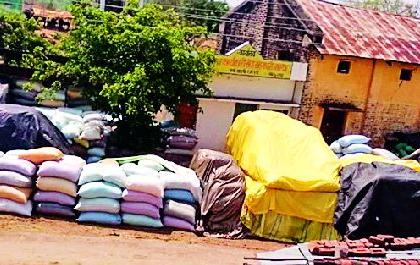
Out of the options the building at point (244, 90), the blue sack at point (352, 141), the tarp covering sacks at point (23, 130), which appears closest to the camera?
the tarp covering sacks at point (23, 130)

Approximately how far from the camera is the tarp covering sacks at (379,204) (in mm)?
11047

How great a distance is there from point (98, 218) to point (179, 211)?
1.35 m

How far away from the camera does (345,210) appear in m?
11.2

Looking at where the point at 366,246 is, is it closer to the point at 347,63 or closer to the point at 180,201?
the point at 180,201

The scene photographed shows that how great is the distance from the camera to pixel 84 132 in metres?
13.2

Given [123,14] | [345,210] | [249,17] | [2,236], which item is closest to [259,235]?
[345,210]

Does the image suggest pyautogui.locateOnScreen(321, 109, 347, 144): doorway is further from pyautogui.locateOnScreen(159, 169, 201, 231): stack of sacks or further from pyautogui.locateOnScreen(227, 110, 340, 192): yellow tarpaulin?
pyautogui.locateOnScreen(159, 169, 201, 231): stack of sacks

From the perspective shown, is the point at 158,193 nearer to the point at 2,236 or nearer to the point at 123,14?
the point at 2,236

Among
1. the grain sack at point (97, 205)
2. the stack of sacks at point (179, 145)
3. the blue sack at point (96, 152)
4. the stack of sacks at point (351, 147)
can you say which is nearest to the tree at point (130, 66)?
the stack of sacks at point (179, 145)

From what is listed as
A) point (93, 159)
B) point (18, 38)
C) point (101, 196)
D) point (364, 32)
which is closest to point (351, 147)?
point (364, 32)

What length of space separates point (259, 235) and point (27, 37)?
8.12m

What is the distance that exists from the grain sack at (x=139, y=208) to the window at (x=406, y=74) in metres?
10.7

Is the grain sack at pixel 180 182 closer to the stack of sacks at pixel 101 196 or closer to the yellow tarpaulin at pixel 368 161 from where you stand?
the stack of sacks at pixel 101 196

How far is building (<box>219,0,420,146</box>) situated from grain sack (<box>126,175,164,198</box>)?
7.96 m
